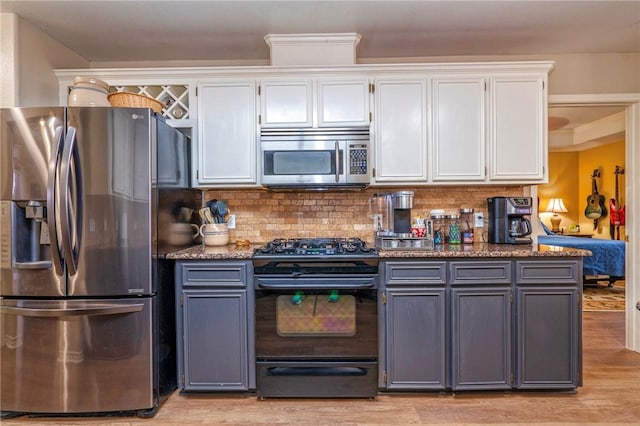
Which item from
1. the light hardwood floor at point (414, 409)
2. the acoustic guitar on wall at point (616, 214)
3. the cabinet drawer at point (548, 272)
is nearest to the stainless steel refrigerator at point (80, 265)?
the light hardwood floor at point (414, 409)

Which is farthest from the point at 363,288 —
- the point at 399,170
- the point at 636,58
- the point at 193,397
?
the point at 636,58

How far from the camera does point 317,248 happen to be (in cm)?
237

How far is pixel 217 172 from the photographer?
2553 millimetres

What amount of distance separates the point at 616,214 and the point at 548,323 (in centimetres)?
551

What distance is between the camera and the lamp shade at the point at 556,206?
7031 millimetres

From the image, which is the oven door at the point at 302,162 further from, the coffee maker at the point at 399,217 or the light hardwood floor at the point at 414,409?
the light hardwood floor at the point at 414,409

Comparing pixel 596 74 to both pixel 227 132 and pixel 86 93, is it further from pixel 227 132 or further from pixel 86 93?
pixel 86 93

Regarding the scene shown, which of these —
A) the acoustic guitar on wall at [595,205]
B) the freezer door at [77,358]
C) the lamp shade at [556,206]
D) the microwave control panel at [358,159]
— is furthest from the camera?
the lamp shade at [556,206]

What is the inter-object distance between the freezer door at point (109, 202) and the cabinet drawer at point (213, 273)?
0.79 ft

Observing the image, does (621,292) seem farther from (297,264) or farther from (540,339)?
(297,264)

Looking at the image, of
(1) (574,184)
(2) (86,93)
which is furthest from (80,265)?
(1) (574,184)

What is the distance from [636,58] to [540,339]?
104 inches

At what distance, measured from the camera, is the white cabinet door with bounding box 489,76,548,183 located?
249cm

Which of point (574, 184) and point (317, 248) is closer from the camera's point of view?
point (317, 248)
